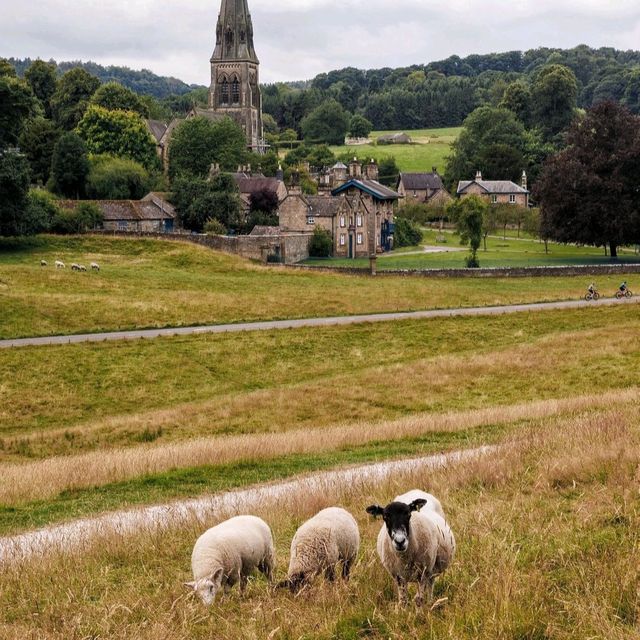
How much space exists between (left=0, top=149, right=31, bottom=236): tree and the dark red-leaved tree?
153 ft

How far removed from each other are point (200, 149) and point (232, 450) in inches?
3928

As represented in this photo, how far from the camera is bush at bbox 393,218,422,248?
101938mm

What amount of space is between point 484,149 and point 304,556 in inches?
5385

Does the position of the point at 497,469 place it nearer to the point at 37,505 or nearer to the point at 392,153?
the point at 37,505

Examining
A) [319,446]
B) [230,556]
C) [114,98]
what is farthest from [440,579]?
[114,98]

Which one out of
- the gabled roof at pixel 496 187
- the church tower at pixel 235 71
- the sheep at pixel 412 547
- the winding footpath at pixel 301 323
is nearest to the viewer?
the sheep at pixel 412 547

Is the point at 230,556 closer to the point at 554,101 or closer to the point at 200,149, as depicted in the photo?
the point at 200,149

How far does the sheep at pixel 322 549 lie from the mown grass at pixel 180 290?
3431 cm

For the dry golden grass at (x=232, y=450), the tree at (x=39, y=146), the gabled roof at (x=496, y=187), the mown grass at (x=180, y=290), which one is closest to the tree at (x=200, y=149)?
the tree at (x=39, y=146)

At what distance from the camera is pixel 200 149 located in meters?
115

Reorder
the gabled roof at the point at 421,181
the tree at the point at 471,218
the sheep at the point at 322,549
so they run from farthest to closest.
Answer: the gabled roof at the point at 421,181
the tree at the point at 471,218
the sheep at the point at 322,549

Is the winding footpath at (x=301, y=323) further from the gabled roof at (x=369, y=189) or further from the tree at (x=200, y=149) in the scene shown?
the tree at (x=200, y=149)

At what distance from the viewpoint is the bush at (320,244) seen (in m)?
91.1

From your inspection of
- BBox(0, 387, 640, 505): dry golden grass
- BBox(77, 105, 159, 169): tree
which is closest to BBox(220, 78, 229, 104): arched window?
BBox(77, 105, 159, 169): tree
